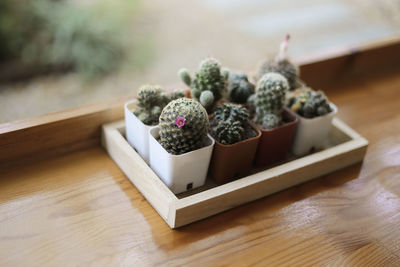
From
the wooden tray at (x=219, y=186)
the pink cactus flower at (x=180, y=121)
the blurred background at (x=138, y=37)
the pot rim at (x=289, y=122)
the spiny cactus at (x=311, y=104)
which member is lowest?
the blurred background at (x=138, y=37)

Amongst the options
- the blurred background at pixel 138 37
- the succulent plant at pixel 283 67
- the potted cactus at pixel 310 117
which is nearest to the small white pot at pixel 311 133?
the potted cactus at pixel 310 117

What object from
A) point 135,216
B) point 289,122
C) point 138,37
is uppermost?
point 289,122

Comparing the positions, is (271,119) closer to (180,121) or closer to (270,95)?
(270,95)

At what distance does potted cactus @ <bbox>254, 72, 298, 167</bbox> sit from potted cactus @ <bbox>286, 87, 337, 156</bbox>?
0.03 meters

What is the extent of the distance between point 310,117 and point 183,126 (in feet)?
1.02

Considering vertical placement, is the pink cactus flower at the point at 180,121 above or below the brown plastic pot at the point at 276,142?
above

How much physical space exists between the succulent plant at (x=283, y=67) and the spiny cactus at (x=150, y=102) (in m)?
0.27

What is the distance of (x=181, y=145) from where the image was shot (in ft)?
2.28

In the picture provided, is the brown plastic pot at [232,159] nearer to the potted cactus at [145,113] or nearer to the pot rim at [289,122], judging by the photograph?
the pot rim at [289,122]

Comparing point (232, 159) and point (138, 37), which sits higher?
point (232, 159)

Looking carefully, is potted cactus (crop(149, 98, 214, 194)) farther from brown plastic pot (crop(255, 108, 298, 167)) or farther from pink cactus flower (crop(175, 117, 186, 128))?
brown plastic pot (crop(255, 108, 298, 167))

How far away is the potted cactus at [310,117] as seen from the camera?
85cm

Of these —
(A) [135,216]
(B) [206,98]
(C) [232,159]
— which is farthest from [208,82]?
(A) [135,216]

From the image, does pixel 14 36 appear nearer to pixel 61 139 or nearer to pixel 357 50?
pixel 61 139
